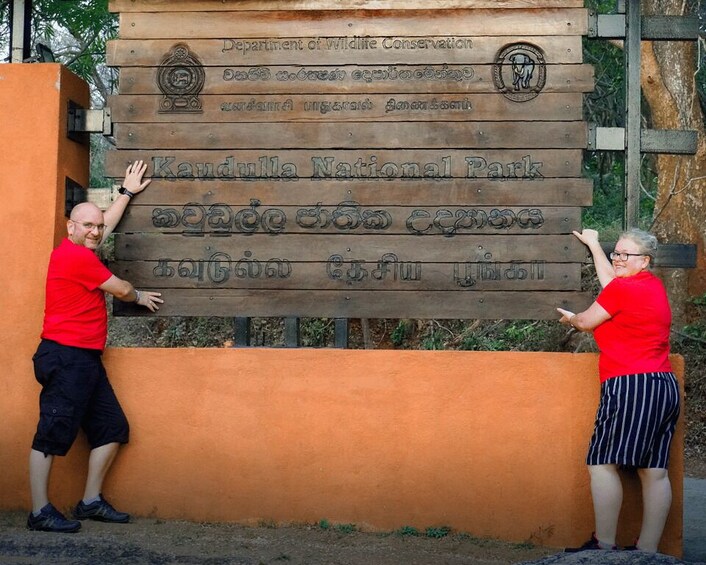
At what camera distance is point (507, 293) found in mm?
5191

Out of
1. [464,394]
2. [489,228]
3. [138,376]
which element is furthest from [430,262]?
[138,376]

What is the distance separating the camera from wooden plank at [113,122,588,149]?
5.22 meters

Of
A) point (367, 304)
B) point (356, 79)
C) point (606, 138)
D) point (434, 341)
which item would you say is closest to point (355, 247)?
point (367, 304)

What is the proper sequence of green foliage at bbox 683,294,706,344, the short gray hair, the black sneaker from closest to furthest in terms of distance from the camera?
1. the short gray hair
2. the black sneaker
3. green foliage at bbox 683,294,706,344

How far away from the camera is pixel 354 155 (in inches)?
209

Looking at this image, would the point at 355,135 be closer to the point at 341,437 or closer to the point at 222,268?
the point at 222,268

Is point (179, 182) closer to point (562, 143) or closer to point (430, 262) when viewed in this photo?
point (430, 262)

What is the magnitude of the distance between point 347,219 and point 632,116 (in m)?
1.77

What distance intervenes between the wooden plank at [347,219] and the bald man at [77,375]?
445 millimetres

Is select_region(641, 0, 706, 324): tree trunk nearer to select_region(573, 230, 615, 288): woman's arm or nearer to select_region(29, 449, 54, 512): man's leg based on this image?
select_region(573, 230, 615, 288): woman's arm

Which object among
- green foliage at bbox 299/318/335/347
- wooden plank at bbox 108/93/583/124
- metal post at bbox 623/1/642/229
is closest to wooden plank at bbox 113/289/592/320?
metal post at bbox 623/1/642/229

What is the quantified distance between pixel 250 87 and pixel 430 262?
1.50m

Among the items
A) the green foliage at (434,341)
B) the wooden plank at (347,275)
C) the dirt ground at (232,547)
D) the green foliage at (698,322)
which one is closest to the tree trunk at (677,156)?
the green foliage at (698,322)

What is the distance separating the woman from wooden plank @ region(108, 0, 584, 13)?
1.58 meters
